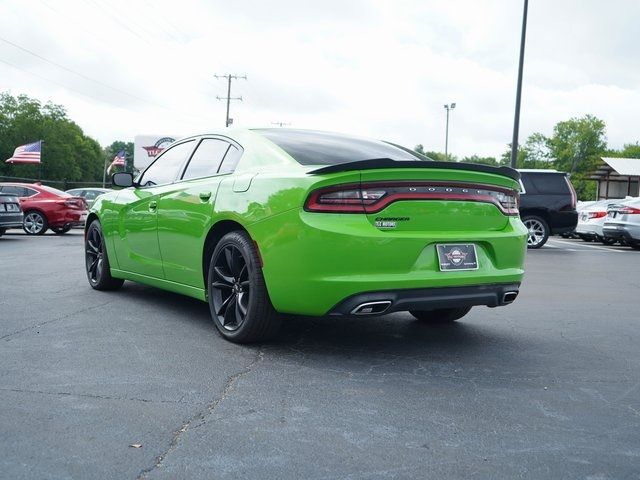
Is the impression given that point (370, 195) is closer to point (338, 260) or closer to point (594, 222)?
point (338, 260)

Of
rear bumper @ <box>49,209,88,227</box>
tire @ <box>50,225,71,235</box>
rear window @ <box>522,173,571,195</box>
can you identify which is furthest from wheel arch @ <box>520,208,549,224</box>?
tire @ <box>50,225,71,235</box>

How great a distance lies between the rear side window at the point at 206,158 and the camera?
5.15 m

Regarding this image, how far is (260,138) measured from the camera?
4809 mm

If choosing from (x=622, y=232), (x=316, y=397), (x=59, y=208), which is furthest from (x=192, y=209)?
(x=59, y=208)

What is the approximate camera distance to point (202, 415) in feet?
10.1

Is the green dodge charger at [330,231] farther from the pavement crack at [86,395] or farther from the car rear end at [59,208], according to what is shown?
the car rear end at [59,208]

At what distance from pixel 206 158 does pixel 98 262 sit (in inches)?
90.5

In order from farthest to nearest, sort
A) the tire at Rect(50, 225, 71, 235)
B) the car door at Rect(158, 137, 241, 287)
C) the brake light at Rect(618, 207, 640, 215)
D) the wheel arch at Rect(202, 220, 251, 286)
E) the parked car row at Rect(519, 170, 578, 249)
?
the tire at Rect(50, 225, 71, 235)
the brake light at Rect(618, 207, 640, 215)
the parked car row at Rect(519, 170, 578, 249)
the car door at Rect(158, 137, 241, 287)
the wheel arch at Rect(202, 220, 251, 286)

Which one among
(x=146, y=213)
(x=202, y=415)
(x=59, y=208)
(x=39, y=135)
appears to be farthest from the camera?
(x=39, y=135)

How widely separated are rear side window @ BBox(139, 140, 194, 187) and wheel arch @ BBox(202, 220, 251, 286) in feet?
3.45

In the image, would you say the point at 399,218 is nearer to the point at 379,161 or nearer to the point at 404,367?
the point at 379,161

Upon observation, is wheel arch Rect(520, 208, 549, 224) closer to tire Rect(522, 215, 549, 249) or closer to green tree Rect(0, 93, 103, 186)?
tire Rect(522, 215, 549, 249)

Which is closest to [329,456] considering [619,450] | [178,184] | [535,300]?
[619,450]

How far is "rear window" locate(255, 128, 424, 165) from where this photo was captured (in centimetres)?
455
